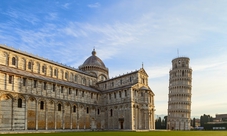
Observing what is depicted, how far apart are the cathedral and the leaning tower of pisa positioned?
108 feet

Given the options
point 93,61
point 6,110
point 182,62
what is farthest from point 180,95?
point 6,110

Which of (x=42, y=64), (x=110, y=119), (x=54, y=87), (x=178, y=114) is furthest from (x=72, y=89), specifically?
(x=178, y=114)

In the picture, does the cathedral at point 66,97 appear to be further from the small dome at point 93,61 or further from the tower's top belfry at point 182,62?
the tower's top belfry at point 182,62

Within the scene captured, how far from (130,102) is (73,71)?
1748 centimetres

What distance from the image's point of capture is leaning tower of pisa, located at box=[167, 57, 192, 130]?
88188 millimetres

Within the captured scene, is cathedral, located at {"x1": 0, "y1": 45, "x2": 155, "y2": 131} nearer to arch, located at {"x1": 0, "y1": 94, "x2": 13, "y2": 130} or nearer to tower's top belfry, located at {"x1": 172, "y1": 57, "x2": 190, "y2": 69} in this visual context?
arch, located at {"x1": 0, "y1": 94, "x2": 13, "y2": 130}

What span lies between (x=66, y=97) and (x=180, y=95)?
54431 millimetres

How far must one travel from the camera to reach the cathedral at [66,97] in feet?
129

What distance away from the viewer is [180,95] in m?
90.2

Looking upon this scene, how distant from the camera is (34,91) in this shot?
4281 cm

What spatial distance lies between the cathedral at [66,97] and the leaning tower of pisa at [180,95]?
108 ft

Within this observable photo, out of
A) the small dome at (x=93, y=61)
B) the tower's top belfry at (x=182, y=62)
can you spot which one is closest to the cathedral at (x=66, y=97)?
the small dome at (x=93, y=61)

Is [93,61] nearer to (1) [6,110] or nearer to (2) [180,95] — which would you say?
(1) [6,110]

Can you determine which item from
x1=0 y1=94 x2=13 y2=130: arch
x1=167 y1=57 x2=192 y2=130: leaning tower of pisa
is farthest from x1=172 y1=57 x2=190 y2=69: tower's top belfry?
A: x1=0 y1=94 x2=13 y2=130: arch
